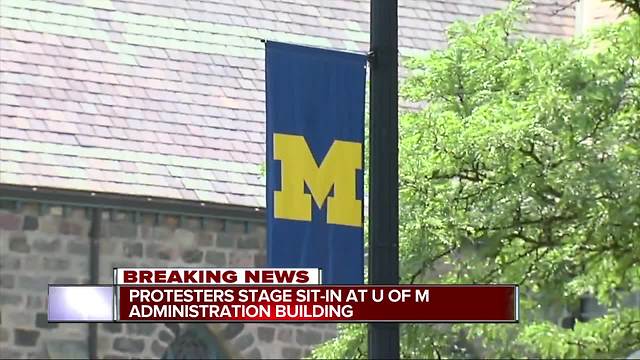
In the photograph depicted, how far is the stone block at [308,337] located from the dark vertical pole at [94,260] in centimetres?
277

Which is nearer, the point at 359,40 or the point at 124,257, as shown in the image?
the point at 124,257

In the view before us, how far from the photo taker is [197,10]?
1051 inches

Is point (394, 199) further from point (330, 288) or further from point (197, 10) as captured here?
point (197, 10)

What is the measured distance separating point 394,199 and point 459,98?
6.65 meters

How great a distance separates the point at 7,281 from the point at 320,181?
1435 centimetres

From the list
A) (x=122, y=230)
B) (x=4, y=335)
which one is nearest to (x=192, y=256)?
(x=122, y=230)

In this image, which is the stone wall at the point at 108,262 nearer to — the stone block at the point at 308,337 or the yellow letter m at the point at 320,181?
the stone block at the point at 308,337

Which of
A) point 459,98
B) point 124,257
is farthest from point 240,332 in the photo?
point 459,98

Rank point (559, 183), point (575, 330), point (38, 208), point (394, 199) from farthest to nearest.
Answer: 1. point (38, 208)
2. point (575, 330)
3. point (559, 183)
4. point (394, 199)

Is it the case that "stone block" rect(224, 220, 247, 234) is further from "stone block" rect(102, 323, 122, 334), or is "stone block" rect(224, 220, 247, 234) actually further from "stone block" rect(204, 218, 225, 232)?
"stone block" rect(102, 323, 122, 334)

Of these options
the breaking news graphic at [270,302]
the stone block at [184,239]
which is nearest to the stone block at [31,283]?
the stone block at [184,239]

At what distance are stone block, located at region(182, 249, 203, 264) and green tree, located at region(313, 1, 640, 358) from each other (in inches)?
341

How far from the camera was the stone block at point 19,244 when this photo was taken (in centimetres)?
2388

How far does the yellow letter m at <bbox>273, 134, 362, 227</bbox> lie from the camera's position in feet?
32.9
